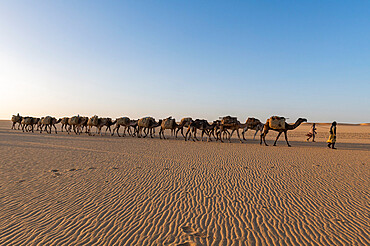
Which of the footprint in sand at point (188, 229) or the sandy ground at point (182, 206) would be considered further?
the footprint in sand at point (188, 229)

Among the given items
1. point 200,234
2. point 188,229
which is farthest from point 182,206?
point 200,234

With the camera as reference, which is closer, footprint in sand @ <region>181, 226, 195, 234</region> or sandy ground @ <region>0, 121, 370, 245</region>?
sandy ground @ <region>0, 121, 370, 245</region>

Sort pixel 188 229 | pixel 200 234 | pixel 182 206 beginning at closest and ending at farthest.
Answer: pixel 200 234 → pixel 188 229 → pixel 182 206

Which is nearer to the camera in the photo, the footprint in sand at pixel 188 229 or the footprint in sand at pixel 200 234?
the footprint in sand at pixel 200 234

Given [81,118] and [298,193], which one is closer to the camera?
[298,193]

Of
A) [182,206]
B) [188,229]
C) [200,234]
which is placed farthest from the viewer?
[182,206]

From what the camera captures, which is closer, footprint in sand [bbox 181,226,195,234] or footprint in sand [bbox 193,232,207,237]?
footprint in sand [bbox 193,232,207,237]

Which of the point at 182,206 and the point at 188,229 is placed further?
the point at 182,206

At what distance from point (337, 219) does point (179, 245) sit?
3.27 metres

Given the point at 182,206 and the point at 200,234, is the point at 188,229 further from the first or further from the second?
the point at 182,206

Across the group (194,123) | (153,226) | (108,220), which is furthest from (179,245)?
(194,123)

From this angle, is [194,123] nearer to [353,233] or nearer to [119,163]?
[119,163]

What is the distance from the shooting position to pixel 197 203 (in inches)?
198

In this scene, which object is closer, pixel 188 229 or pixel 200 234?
pixel 200 234
